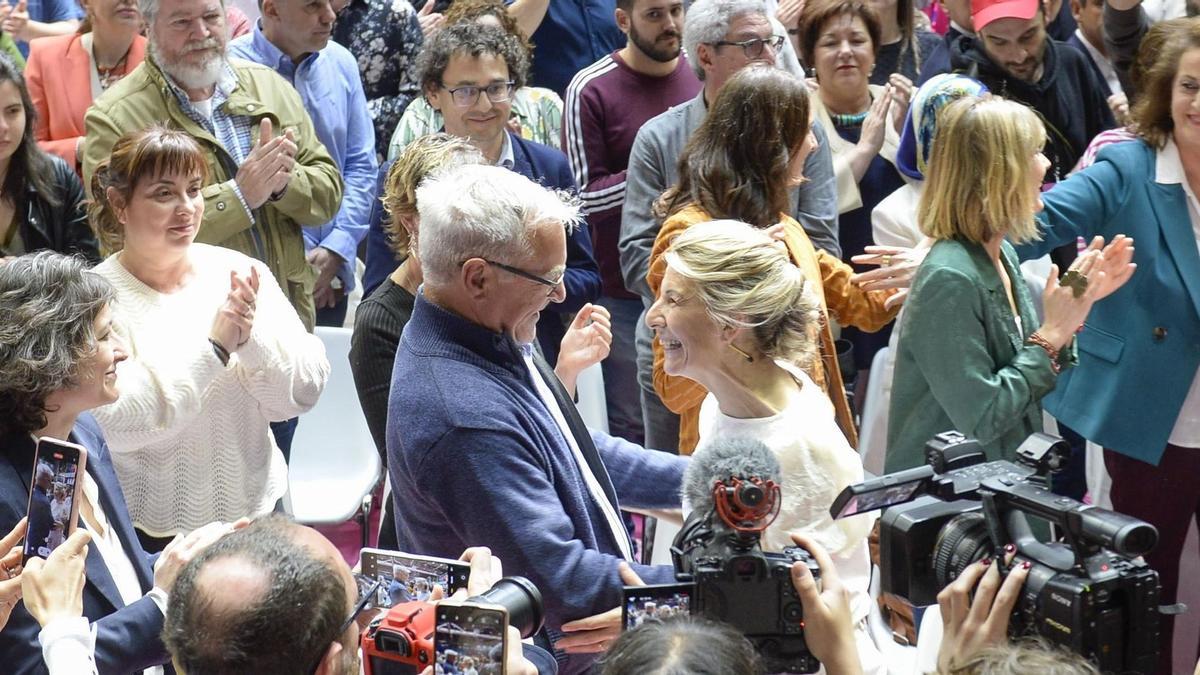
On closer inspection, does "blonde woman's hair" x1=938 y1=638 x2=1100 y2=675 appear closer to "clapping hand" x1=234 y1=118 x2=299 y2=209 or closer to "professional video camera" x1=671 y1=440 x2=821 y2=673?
"professional video camera" x1=671 y1=440 x2=821 y2=673

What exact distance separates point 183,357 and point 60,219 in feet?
3.09

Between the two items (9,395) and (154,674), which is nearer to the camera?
(9,395)

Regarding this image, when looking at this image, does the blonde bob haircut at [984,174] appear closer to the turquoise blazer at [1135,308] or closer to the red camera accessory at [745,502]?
the turquoise blazer at [1135,308]

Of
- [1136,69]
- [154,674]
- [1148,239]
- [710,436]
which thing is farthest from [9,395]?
[1136,69]

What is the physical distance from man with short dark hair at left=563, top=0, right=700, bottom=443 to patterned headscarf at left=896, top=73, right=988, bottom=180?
37.5 inches

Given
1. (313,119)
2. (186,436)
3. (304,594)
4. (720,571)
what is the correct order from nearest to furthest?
(304,594), (720,571), (186,436), (313,119)

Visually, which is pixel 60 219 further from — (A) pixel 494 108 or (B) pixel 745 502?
(B) pixel 745 502

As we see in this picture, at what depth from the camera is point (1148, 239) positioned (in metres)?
3.83

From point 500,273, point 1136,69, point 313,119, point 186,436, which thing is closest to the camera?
point 500,273

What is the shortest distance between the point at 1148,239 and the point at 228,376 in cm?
230

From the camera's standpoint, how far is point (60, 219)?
4137 mm

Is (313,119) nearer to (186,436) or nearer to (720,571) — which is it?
A: (186,436)

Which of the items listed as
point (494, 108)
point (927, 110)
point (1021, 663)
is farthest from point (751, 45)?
point (1021, 663)

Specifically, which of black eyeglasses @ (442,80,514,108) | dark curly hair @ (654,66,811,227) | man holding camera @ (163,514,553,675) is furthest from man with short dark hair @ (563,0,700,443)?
man holding camera @ (163,514,553,675)
